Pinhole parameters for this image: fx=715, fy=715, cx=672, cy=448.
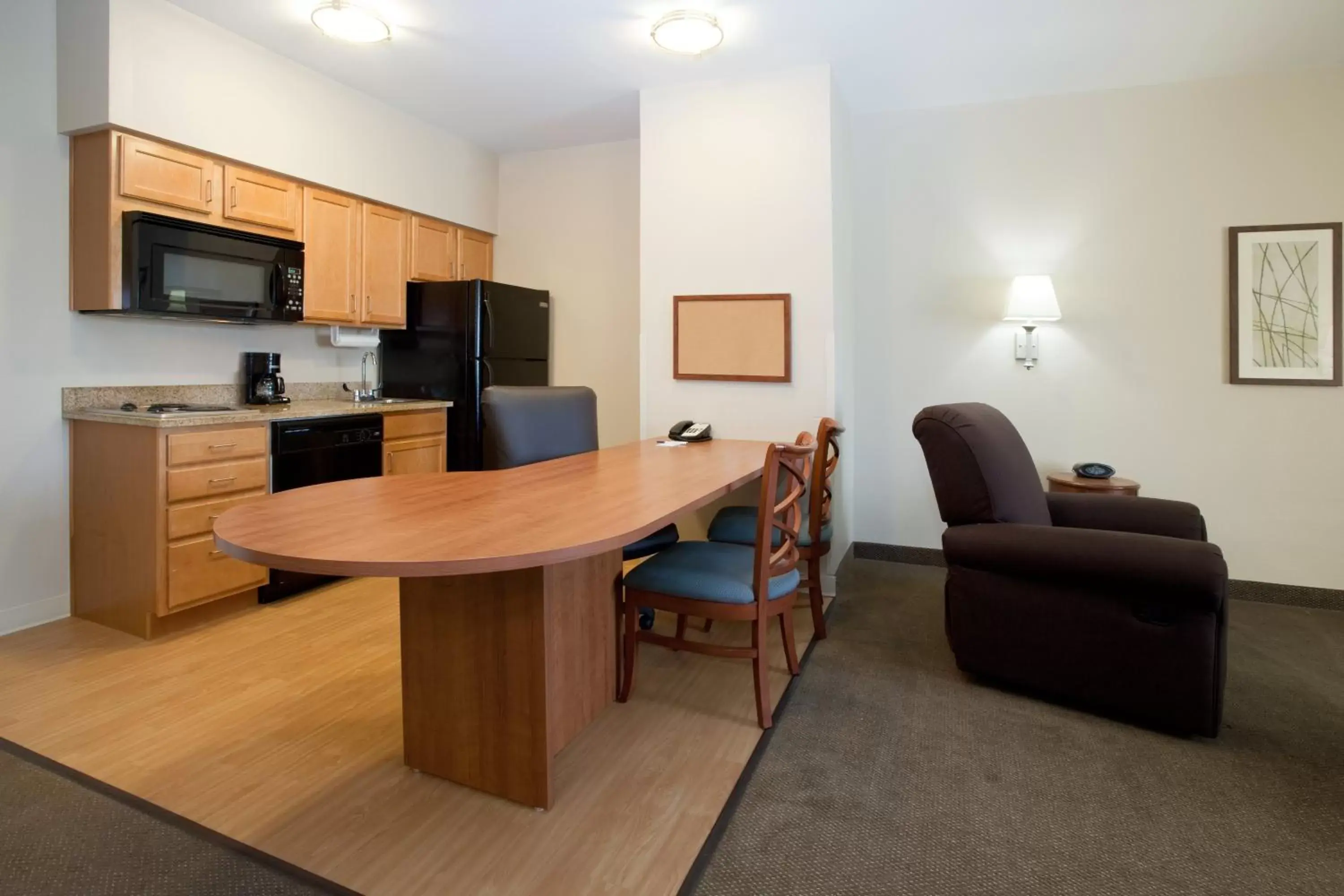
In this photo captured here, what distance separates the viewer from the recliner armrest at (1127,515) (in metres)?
2.61

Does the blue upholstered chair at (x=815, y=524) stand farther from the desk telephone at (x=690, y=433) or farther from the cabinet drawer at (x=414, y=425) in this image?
the cabinet drawer at (x=414, y=425)

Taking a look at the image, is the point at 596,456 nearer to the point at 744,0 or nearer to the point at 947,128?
the point at 744,0

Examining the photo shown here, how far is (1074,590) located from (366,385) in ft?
12.8

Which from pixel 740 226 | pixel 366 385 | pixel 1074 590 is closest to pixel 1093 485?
pixel 1074 590

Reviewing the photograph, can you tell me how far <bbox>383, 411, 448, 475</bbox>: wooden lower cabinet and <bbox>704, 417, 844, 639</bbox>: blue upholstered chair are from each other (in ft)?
5.86

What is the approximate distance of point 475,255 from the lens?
4.78 metres

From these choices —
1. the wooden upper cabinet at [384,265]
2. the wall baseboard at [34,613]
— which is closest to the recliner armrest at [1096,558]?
the wooden upper cabinet at [384,265]

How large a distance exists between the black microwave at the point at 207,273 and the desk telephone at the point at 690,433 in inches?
76.9

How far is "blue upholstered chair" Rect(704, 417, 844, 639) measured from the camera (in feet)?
8.88

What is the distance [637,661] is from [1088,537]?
5.13 feet

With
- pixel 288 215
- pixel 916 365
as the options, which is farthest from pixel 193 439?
pixel 916 365

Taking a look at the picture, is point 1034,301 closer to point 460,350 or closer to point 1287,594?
point 1287,594

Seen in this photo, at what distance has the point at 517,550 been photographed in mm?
1322

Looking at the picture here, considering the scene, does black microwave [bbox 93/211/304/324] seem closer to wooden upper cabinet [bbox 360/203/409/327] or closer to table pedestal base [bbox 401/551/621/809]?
wooden upper cabinet [bbox 360/203/409/327]
